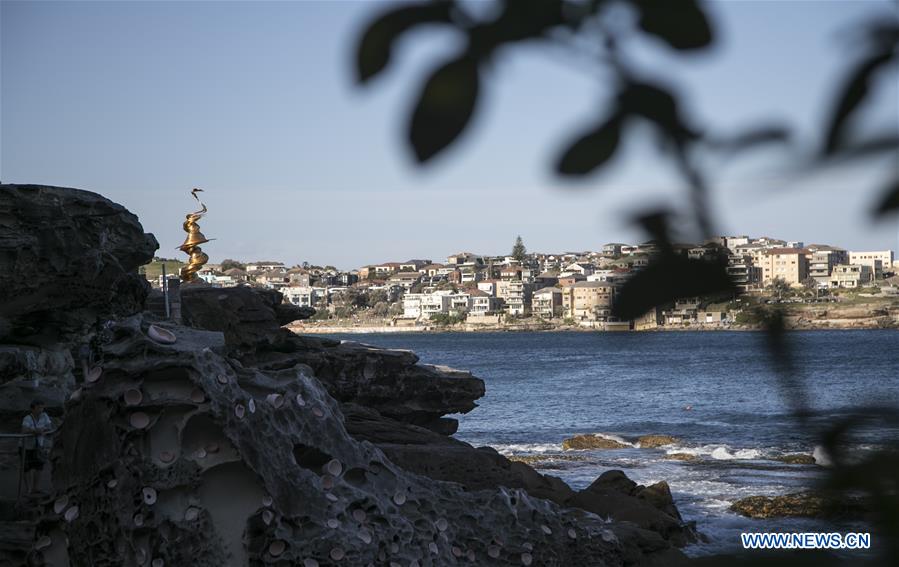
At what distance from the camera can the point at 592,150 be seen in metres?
0.57

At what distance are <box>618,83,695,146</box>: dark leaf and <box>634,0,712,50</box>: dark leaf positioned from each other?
2 cm

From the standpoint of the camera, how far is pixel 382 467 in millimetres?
9336

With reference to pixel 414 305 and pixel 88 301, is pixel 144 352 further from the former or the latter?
pixel 414 305

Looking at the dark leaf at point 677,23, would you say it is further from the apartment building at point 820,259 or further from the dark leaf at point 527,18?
the apartment building at point 820,259

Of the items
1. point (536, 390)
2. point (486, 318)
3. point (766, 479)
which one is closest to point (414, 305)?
point (486, 318)

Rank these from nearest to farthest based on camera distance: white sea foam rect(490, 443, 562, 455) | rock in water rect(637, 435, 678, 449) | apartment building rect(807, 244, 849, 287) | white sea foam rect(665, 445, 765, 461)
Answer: apartment building rect(807, 244, 849, 287), white sea foam rect(665, 445, 765, 461), white sea foam rect(490, 443, 562, 455), rock in water rect(637, 435, 678, 449)

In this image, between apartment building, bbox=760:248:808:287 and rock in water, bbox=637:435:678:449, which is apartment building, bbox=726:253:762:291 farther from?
rock in water, bbox=637:435:678:449

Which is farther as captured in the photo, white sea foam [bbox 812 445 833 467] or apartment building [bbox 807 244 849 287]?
apartment building [bbox 807 244 849 287]

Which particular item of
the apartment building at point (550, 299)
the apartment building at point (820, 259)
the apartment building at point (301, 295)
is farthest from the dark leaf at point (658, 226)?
the apartment building at point (301, 295)

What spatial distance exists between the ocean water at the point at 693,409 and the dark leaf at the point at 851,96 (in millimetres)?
118

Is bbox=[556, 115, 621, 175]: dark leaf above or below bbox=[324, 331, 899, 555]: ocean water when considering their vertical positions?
above

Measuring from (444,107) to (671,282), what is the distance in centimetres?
16

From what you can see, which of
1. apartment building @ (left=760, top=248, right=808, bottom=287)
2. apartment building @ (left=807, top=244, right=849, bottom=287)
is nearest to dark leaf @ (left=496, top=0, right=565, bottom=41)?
apartment building @ (left=760, top=248, right=808, bottom=287)

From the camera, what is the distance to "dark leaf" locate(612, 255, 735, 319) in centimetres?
59
